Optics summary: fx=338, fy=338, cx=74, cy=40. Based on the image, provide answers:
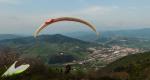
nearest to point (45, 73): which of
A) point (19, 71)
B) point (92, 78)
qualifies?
point (92, 78)

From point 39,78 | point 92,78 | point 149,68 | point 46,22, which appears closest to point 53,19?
point 46,22

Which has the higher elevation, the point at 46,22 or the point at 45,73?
the point at 46,22

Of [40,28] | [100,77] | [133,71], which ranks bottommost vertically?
[133,71]

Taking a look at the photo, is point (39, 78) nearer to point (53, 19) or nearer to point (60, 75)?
point (60, 75)

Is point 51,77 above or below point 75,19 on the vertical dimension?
below

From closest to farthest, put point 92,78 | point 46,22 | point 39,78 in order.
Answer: point 46,22
point 39,78
point 92,78

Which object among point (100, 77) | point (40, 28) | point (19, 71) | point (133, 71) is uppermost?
point (40, 28)

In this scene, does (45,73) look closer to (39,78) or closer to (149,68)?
(39,78)

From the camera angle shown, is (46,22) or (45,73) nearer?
(46,22)

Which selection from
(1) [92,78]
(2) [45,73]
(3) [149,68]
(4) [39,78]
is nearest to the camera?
(4) [39,78]
